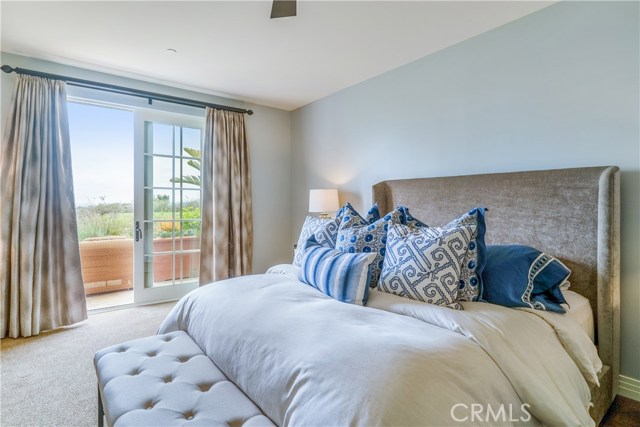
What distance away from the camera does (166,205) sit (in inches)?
149

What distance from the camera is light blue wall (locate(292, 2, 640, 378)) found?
187cm

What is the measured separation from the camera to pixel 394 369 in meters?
0.94

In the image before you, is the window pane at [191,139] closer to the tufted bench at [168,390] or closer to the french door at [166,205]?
the french door at [166,205]

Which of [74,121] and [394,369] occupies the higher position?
[74,121]

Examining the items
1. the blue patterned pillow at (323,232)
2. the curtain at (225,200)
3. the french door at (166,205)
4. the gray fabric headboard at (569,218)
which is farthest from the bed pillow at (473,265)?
the french door at (166,205)

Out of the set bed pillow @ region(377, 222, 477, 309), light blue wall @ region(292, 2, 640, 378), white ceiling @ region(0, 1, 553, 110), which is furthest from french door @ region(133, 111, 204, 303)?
bed pillow @ region(377, 222, 477, 309)

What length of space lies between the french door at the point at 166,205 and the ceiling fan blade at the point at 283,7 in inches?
99.0

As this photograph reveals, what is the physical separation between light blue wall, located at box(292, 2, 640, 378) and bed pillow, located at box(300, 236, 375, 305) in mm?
1481

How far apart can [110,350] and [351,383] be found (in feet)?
4.27

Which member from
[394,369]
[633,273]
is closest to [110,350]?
[394,369]

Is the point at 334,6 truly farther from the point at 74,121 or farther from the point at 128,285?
the point at 128,285

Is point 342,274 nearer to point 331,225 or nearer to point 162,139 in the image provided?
point 331,225

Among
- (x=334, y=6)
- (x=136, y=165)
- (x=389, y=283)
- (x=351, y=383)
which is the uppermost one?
(x=334, y=6)

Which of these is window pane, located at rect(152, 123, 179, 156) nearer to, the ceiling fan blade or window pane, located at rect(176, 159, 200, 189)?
window pane, located at rect(176, 159, 200, 189)
